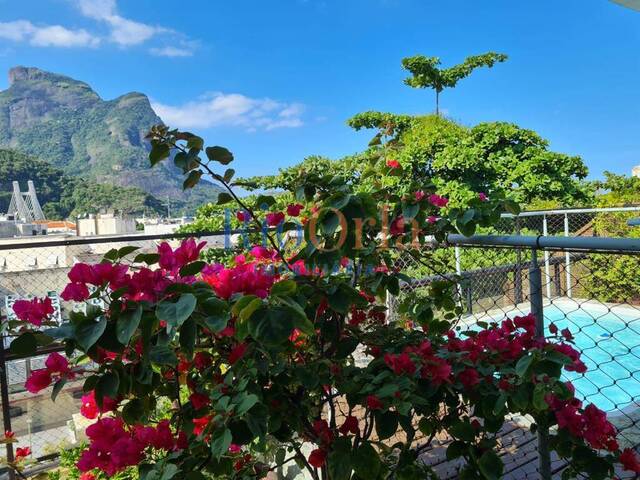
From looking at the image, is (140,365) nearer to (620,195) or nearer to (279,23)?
(620,195)

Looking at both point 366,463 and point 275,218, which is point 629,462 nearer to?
point 366,463

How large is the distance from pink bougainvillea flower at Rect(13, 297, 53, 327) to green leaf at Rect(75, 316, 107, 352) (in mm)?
232

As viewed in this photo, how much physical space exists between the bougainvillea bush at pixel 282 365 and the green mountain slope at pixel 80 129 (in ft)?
139

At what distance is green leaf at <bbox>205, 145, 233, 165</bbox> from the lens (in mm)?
889

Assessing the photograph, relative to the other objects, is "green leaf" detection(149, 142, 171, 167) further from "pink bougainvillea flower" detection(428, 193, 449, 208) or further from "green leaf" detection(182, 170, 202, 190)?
"pink bougainvillea flower" detection(428, 193, 449, 208)

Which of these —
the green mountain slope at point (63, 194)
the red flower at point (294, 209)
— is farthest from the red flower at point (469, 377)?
the green mountain slope at point (63, 194)

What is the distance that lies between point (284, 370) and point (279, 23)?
141 feet

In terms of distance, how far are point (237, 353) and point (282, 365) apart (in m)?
0.09

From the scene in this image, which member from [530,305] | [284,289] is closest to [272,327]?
[284,289]

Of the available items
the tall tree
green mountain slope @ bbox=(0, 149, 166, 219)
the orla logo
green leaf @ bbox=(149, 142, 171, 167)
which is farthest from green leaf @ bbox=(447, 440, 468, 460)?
green mountain slope @ bbox=(0, 149, 166, 219)

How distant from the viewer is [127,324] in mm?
598

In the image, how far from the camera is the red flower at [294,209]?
1176 mm

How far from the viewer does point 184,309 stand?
58 centimetres

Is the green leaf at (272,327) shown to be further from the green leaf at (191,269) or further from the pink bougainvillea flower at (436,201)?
the pink bougainvillea flower at (436,201)
